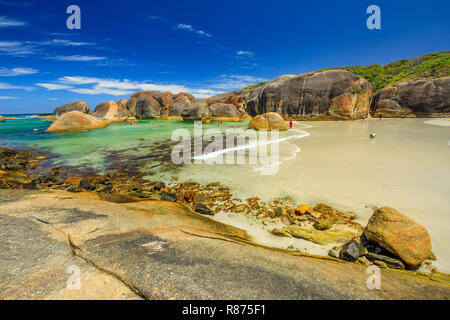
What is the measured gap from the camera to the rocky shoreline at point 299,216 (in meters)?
2.73

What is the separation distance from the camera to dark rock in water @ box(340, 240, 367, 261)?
2813mm

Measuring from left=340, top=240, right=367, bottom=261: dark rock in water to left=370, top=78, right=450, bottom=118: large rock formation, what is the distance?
34401 mm

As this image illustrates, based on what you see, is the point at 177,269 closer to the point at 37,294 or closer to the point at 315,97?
the point at 37,294

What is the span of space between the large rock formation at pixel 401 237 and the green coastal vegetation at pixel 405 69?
136ft

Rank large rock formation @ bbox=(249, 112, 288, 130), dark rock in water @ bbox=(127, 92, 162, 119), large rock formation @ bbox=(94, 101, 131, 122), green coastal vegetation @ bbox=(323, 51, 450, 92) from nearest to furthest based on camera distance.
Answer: large rock formation @ bbox=(249, 112, 288, 130) → green coastal vegetation @ bbox=(323, 51, 450, 92) → large rock formation @ bbox=(94, 101, 131, 122) → dark rock in water @ bbox=(127, 92, 162, 119)

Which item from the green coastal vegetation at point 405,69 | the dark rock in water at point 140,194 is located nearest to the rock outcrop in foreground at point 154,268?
the dark rock in water at point 140,194

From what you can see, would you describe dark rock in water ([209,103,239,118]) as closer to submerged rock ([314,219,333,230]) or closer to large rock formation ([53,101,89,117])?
large rock formation ([53,101,89,117])

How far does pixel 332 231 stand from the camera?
11.6 ft

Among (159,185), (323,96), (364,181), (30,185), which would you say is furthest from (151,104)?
(364,181)

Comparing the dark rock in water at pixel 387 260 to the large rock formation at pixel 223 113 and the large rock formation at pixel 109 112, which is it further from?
the large rock formation at pixel 109 112

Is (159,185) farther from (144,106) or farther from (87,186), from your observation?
(144,106)

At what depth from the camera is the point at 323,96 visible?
28.6 metres

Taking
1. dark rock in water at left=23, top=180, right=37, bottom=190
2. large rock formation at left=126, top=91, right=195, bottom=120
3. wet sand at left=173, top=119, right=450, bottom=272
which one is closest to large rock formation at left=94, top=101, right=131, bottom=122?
large rock formation at left=126, top=91, right=195, bottom=120
